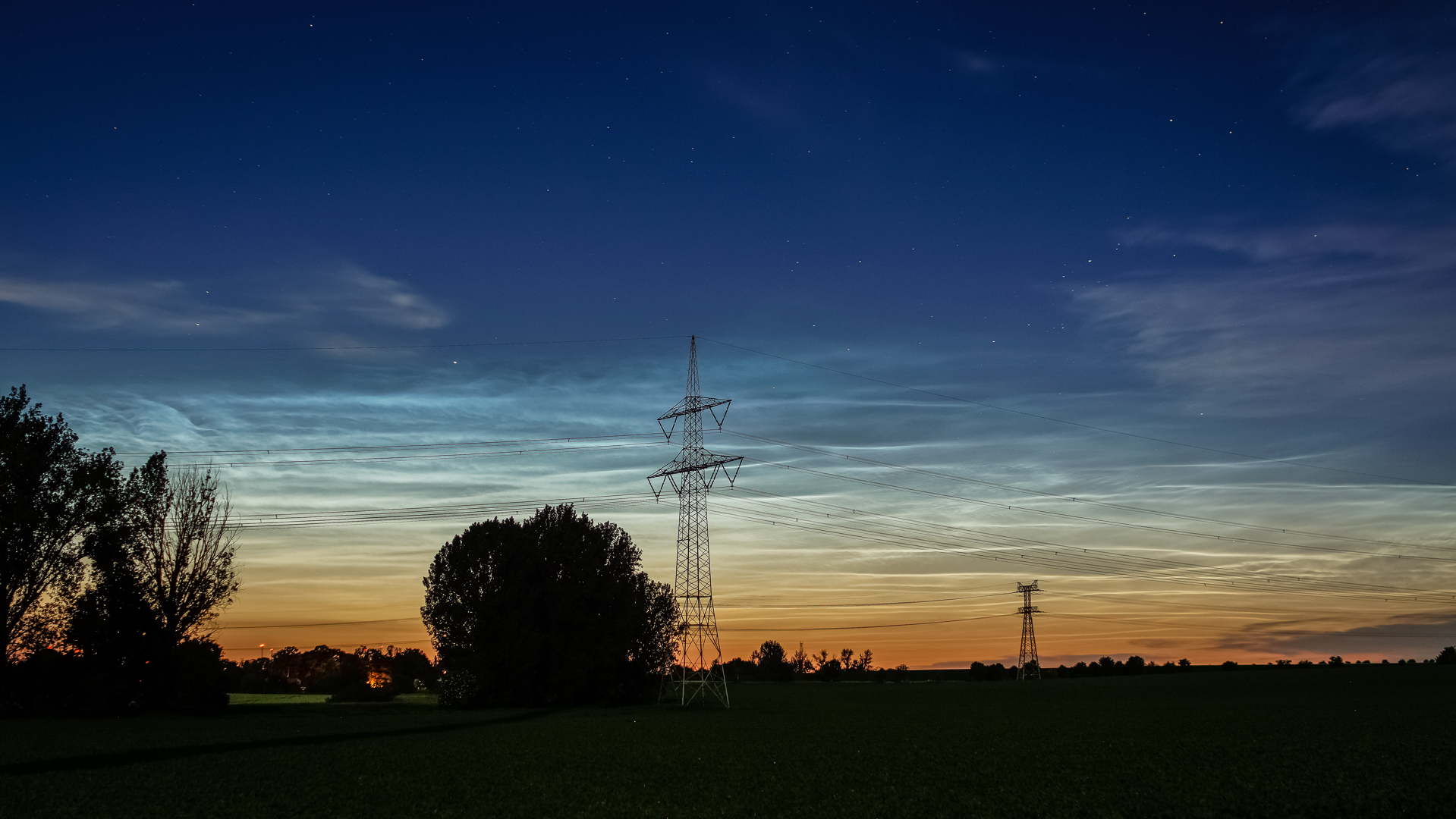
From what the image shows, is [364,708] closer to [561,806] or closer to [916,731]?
[916,731]

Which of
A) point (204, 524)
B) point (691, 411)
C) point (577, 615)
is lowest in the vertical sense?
point (577, 615)

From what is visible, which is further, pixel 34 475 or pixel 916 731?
pixel 34 475

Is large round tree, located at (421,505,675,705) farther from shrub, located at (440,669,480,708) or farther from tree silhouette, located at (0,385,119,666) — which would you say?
tree silhouette, located at (0,385,119,666)

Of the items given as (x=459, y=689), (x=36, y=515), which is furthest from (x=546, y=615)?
(x=36, y=515)

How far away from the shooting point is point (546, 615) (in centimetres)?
8738

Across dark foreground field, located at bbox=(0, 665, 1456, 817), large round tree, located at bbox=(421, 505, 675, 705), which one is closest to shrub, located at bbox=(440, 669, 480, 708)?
large round tree, located at bbox=(421, 505, 675, 705)

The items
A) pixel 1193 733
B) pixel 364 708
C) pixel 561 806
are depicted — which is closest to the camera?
pixel 561 806

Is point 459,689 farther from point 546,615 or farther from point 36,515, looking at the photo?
point 36,515

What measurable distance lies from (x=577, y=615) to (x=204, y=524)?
3249cm

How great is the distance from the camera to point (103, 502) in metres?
65.4

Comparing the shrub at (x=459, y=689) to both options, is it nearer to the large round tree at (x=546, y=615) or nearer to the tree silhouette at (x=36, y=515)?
the large round tree at (x=546, y=615)

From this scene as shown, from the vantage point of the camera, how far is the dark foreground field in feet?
87.2

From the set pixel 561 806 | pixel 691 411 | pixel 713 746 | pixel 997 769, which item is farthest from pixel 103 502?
pixel 997 769

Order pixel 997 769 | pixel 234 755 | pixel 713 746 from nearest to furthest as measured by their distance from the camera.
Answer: pixel 997 769 → pixel 234 755 → pixel 713 746
